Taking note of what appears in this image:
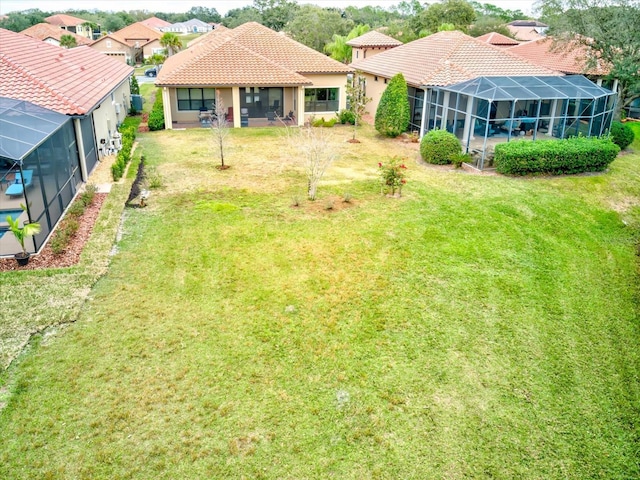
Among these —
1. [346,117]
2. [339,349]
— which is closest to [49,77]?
[346,117]

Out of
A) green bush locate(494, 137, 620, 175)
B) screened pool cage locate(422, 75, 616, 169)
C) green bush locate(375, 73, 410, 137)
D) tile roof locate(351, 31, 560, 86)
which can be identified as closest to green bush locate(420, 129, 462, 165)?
screened pool cage locate(422, 75, 616, 169)

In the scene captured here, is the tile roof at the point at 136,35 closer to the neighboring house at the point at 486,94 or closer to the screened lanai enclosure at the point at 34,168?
the neighboring house at the point at 486,94

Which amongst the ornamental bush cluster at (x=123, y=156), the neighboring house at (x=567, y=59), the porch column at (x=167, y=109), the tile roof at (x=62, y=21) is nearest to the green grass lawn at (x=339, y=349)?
the ornamental bush cluster at (x=123, y=156)

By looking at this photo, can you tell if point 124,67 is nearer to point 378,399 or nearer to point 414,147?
point 414,147

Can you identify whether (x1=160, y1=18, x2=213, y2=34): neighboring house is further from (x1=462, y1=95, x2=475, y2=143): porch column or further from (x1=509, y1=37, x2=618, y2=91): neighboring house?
(x1=462, y1=95, x2=475, y2=143): porch column

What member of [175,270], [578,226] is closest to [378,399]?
[175,270]

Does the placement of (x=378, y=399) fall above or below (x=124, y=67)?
below

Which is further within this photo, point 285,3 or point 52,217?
point 285,3
